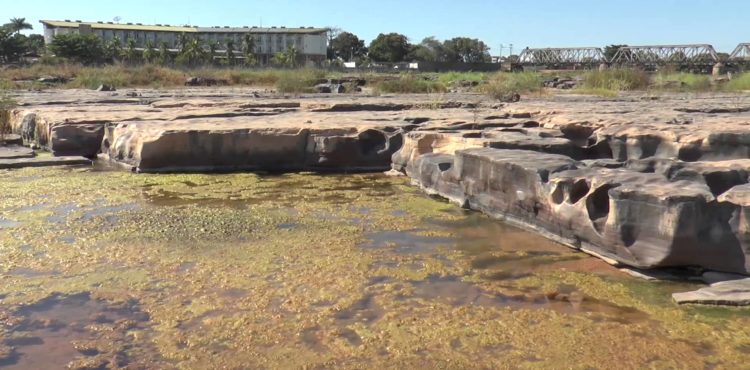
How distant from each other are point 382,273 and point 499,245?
45.8 inches

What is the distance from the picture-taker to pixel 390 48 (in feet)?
269

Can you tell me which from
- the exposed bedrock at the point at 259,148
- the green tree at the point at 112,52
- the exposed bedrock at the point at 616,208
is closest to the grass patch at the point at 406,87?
the exposed bedrock at the point at 259,148

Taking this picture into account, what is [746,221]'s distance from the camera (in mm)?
4316

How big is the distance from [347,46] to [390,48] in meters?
13.3

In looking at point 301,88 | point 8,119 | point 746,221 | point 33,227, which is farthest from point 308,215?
point 301,88

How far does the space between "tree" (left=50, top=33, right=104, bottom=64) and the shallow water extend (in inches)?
2179

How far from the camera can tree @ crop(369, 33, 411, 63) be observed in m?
82.1

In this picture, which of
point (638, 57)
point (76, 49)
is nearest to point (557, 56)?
point (638, 57)

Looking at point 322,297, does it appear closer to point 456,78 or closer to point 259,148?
point 259,148

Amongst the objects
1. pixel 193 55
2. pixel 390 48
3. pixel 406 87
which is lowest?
pixel 406 87

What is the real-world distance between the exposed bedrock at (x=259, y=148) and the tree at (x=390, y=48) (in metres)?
73.6

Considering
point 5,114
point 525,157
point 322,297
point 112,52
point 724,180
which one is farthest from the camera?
point 112,52

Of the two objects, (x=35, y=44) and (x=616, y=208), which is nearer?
(x=616, y=208)

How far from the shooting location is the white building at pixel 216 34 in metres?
82.9
